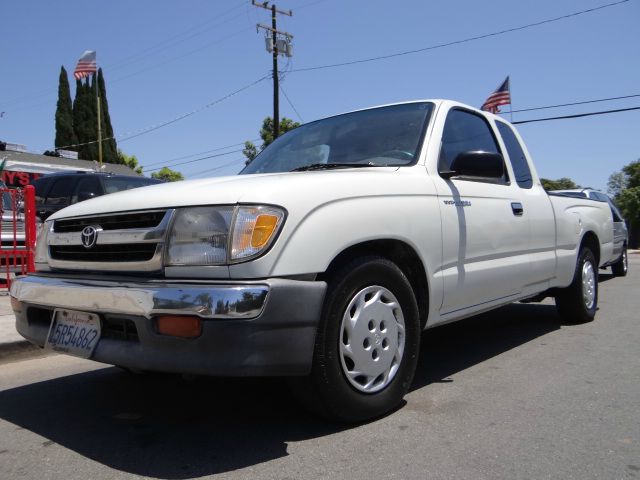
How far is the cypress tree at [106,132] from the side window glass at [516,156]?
4756 cm

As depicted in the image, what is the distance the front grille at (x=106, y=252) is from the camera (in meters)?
2.68

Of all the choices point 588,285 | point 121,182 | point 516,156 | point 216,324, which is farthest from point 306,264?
point 121,182

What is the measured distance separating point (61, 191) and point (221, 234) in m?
8.56

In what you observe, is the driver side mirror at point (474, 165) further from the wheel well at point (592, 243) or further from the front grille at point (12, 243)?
the front grille at point (12, 243)

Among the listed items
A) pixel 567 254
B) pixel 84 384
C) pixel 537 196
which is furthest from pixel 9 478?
pixel 567 254

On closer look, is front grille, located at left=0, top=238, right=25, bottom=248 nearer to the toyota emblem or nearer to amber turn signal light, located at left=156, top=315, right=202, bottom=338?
the toyota emblem

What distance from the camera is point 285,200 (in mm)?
2576

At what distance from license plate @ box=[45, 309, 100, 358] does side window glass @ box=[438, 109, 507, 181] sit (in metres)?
2.27

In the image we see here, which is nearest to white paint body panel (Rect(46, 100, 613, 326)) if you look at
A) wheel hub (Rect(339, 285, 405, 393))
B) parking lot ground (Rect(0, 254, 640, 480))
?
wheel hub (Rect(339, 285, 405, 393))

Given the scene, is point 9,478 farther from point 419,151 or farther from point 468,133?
point 468,133

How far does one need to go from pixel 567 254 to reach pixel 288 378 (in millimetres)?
3439

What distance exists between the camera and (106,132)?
5047 cm

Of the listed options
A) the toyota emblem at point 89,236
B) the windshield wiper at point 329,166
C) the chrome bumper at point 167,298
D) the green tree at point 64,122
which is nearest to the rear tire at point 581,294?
the windshield wiper at point 329,166

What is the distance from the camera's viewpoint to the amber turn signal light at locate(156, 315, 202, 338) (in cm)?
238
